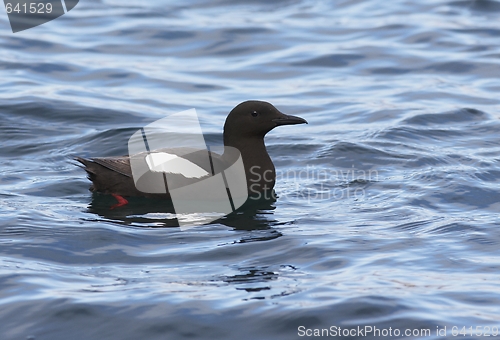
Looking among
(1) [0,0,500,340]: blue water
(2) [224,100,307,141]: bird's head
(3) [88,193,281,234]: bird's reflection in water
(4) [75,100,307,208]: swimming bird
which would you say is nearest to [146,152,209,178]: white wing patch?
(4) [75,100,307,208]: swimming bird

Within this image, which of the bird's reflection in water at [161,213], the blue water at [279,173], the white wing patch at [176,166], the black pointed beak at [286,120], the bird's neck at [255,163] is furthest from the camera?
the black pointed beak at [286,120]

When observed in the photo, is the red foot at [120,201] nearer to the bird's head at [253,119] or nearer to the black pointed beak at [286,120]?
the bird's head at [253,119]

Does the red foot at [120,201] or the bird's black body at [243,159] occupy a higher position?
the bird's black body at [243,159]

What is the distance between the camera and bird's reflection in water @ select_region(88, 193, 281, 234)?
21.6 ft

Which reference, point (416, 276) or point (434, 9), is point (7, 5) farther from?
point (416, 276)

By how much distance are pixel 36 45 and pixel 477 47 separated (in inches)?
319

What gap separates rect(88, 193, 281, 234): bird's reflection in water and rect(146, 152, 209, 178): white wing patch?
307 mm

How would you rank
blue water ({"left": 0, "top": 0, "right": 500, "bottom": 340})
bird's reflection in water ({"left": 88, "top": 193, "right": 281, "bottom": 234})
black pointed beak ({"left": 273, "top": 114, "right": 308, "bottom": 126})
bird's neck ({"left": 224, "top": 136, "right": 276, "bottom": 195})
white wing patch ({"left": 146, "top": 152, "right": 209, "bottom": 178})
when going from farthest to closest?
1. black pointed beak ({"left": 273, "top": 114, "right": 308, "bottom": 126})
2. bird's neck ({"left": 224, "top": 136, "right": 276, "bottom": 195})
3. white wing patch ({"left": 146, "top": 152, "right": 209, "bottom": 178})
4. bird's reflection in water ({"left": 88, "top": 193, "right": 281, "bottom": 234})
5. blue water ({"left": 0, "top": 0, "right": 500, "bottom": 340})

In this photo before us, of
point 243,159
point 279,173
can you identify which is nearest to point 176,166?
point 243,159

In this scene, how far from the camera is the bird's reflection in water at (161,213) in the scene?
6593 millimetres

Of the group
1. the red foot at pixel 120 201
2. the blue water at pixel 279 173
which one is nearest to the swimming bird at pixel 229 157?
the red foot at pixel 120 201

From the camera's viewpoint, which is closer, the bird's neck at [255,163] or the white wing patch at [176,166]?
the white wing patch at [176,166]

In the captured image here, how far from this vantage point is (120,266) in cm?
559

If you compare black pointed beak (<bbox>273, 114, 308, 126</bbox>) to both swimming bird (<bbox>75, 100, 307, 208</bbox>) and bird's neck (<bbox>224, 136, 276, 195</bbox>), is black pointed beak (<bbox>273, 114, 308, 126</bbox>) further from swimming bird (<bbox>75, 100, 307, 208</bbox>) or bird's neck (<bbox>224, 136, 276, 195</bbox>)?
bird's neck (<bbox>224, 136, 276, 195</bbox>)
